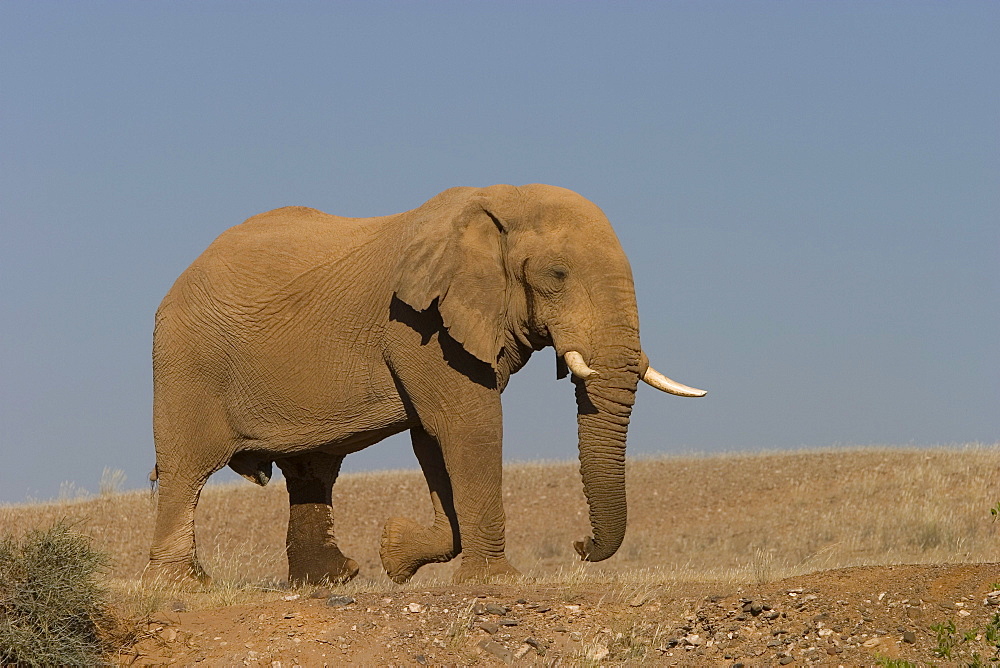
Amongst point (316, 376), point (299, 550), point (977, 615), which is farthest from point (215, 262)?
point (977, 615)

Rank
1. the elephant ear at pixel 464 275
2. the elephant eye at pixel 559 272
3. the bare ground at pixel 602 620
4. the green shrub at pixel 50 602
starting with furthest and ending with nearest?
the elephant ear at pixel 464 275 → the elephant eye at pixel 559 272 → the green shrub at pixel 50 602 → the bare ground at pixel 602 620

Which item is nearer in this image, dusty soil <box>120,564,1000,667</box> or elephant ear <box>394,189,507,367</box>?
dusty soil <box>120,564,1000,667</box>

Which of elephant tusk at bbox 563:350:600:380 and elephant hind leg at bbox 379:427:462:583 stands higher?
elephant tusk at bbox 563:350:600:380

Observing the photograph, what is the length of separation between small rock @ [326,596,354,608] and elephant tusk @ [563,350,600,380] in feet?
9.00

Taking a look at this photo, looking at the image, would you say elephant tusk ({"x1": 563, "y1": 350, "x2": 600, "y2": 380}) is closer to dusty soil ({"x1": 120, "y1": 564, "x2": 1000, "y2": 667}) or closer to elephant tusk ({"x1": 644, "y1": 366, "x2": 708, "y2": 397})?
elephant tusk ({"x1": 644, "y1": 366, "x2": 708, "y2": 397})

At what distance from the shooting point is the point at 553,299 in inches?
480

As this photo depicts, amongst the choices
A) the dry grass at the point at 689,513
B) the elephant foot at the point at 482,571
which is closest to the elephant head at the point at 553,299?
the elephant foot at the point at 482,571

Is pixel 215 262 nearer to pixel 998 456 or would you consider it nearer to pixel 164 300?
pixel 164 300

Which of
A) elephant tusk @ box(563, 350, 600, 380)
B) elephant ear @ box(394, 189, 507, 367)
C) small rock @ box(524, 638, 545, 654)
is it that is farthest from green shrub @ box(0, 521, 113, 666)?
elephant tusk @ box(563, 350, 600, 380)

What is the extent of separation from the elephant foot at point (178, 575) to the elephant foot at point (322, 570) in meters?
1.19

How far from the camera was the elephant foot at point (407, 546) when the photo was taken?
1301cm

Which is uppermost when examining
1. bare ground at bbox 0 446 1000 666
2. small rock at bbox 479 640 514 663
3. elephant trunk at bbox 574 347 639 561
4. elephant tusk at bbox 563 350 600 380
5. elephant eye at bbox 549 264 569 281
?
elephant eye at bbox 549 264 569 281

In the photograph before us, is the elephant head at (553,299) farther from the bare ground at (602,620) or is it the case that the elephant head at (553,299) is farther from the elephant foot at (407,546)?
the elephant foot at (407,546)

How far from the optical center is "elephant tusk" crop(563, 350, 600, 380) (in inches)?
466
